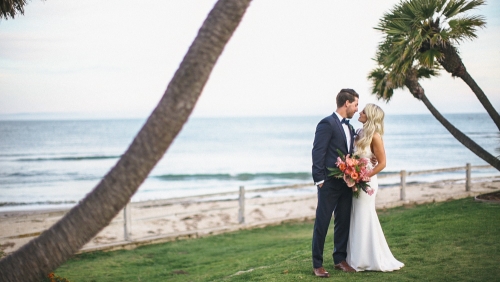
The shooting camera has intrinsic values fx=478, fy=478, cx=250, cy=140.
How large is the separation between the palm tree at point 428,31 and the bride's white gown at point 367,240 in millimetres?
4975

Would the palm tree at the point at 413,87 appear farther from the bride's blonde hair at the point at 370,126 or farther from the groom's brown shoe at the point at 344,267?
the groom's brown shoe at the point at 344,267

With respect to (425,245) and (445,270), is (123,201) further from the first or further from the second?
(425,245)

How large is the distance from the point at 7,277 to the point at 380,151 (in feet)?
15.0

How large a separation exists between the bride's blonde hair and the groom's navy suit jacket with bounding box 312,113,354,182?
19 centimetres

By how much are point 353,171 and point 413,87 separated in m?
6.67

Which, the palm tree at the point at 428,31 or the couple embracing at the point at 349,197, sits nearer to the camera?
the couple embracing at the point at 349,197

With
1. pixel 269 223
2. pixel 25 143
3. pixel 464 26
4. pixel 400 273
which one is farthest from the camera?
pixel 25 143

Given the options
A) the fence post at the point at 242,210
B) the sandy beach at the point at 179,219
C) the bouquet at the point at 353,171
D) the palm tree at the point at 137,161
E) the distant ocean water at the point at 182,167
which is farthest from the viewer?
the distant ocean water at the point at 182,167

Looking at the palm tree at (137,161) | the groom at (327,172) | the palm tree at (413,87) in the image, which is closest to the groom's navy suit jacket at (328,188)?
the groom at (327,172)

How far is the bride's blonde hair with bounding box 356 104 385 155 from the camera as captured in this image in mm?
6215

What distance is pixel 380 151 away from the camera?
629 centimetres

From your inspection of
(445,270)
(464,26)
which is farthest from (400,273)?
(464,26)

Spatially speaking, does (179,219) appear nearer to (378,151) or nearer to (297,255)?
(297,255)

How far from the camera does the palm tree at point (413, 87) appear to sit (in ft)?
→ 37.5
